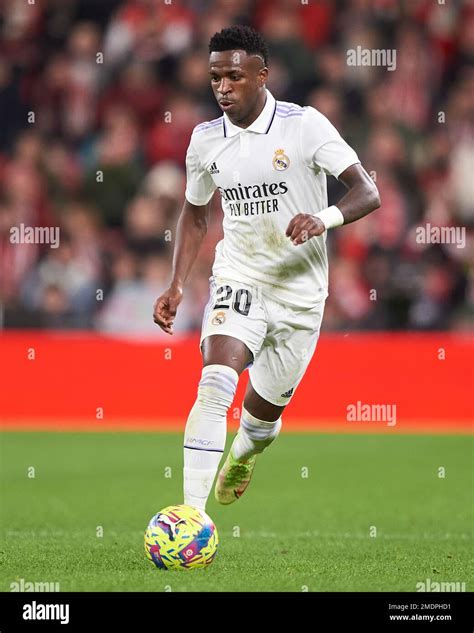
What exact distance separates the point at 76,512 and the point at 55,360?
208 inches

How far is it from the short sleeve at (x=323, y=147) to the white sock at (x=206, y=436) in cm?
122

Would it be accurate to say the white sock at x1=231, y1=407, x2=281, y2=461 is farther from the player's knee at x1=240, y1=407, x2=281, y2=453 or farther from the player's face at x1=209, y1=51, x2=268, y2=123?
the player's face at x1=209, y1=51, x2=268, y2=123

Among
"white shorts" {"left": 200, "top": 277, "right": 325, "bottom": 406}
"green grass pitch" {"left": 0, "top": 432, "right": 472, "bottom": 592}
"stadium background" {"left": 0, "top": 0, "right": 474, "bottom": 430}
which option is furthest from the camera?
"stadium background" {"left": 0, "top": 0, "right": 474, "bottom": 430}

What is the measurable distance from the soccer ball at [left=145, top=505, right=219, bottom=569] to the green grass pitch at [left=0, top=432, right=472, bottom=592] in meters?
0.08

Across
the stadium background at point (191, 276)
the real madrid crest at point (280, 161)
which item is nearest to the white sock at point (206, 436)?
the real madrid crest at point (280, 161)

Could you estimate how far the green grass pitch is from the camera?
21.1 feet

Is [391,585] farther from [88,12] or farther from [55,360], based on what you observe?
[88,12]

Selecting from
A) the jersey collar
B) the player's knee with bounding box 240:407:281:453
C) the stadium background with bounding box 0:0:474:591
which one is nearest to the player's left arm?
the jersey collar

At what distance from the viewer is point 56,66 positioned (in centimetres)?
1758

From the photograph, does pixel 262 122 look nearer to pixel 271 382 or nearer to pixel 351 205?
pixel 351 205

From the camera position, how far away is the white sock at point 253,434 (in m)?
7.96

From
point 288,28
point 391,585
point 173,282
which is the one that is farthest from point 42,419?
point 391,585

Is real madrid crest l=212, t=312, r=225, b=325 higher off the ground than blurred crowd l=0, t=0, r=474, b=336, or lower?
lower

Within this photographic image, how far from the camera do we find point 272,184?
706 centimetres
